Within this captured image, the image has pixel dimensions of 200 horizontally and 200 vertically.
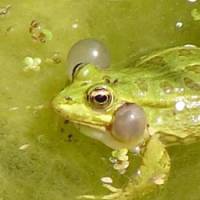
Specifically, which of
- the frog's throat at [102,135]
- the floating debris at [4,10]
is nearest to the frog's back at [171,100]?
the frog's throat at [102,135]

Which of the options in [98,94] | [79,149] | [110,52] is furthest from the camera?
[110,52]

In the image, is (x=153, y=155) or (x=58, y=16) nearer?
(x=153, y=155)

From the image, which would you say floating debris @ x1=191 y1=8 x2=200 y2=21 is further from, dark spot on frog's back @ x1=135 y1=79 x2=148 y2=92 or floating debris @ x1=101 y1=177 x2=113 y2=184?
floating debris @ x1=101 y1=177 x2=113 y2=184

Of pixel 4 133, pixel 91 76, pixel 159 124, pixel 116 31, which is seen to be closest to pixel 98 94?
pixel 91 76

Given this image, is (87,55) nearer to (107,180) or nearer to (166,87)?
(166,87)

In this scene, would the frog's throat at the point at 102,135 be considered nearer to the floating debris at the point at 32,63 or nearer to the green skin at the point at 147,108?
the green skin at the point at 147,108

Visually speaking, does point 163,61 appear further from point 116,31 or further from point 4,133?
point 4,133
